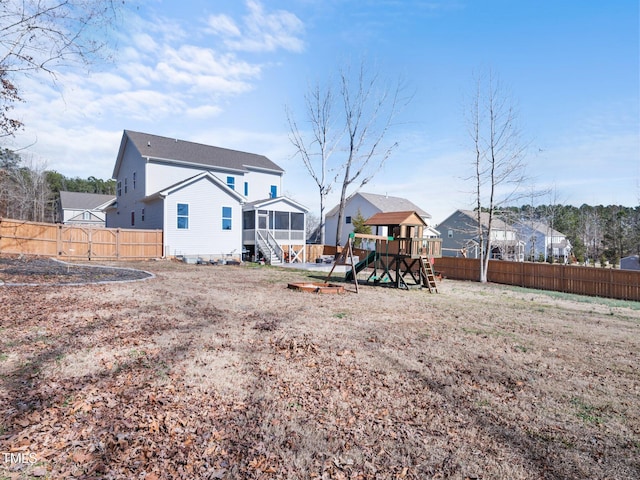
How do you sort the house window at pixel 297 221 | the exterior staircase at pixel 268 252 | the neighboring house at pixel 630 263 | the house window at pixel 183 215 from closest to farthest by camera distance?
the house window at pixel 183 215 → the exterior staircase at pixel 268 252 → the house window at pixel 297 221 → the neighboring house at pixel 630 263

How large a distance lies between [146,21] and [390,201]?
3843cm

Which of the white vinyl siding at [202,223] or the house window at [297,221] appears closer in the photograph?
the white vinyl siding at [202,223]

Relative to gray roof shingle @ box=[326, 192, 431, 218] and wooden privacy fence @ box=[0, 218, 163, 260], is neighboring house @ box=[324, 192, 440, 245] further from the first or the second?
wooden privacy fence @ box=[0, 218, 163, 260]

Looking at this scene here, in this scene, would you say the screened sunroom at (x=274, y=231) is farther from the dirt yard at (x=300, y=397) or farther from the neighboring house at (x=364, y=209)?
the dirt yard at (x=300, y=397)

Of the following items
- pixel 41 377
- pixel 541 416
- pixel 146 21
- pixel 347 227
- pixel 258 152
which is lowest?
pixel 541 416

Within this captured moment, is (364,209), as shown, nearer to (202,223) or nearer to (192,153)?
(192,153)

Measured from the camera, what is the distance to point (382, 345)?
20.2 ft

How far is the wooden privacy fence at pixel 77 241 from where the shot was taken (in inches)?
678

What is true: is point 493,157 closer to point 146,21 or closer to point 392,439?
point 146,21

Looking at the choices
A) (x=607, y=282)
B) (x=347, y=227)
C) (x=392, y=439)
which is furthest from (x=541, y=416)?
(x=347, y=227)

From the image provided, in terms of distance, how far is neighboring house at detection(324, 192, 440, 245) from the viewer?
4084cm

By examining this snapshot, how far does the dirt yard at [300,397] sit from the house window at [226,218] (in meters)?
15.4

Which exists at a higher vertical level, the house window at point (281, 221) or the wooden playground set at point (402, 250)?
the house window at point (281, 221)

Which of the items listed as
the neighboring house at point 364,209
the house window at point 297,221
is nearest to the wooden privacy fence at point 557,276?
the house window at point 297,221
